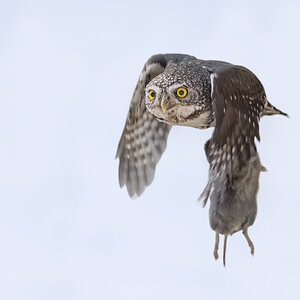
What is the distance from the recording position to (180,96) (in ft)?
20.0

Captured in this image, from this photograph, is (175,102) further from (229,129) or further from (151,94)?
(229,129)

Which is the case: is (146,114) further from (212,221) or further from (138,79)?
(212,221)

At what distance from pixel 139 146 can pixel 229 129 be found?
141 centimetres

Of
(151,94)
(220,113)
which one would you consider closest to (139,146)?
(151,94)

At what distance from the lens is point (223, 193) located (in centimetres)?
580

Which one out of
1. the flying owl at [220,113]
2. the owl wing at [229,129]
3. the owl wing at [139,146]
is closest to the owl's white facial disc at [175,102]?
the flying owl at [220,113]

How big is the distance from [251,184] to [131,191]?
142cm

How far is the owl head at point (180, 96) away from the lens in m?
6.09

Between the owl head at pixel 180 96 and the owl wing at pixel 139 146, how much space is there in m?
0.67

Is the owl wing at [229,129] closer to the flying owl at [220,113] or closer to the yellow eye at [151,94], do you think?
the flying owl at [220,113]

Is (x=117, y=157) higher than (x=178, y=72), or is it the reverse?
(x=178, y=72)

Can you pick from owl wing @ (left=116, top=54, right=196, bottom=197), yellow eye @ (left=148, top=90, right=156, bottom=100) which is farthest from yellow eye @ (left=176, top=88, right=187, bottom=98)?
owl wing @ (left=116, top=54, right=196, bottom=197)

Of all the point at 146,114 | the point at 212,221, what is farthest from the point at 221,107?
the point at 146,114

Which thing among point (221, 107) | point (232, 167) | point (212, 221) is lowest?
point (212, 221)
